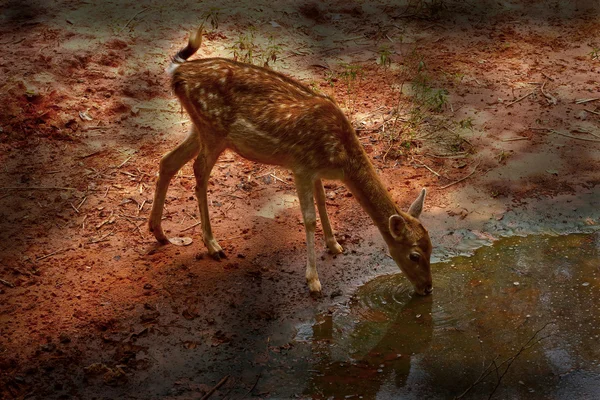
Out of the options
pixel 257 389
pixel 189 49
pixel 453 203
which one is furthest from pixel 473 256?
pixel 189 49

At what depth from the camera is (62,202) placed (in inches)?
298

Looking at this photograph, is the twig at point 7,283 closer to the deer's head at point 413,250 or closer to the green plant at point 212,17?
the deer's head at point 413,250

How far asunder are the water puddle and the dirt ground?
12.4 inches

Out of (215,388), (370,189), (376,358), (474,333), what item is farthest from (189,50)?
(474,333)

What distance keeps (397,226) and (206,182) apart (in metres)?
1.82

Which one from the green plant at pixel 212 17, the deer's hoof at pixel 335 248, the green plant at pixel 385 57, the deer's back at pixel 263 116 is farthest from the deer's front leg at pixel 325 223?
the green plant at pixel 212 17

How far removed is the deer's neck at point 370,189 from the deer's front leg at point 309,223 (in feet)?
1.19

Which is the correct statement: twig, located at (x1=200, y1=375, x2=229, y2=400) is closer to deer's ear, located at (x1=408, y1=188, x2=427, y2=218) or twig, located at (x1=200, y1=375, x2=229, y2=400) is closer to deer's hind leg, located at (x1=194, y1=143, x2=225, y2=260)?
deer's hind leg, located at (x1=194, y1=143, x2=225, y2=260)

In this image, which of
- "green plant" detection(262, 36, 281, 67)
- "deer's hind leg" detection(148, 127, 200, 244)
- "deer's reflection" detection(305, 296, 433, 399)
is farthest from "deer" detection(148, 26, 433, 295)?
"green plant" detection(262, 36, 281, 67)

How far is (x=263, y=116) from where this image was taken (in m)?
→ 6.54

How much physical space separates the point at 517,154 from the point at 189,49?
3.97 metres

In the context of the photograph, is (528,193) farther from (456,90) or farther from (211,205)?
(211,205)

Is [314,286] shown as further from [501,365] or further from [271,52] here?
[271,52]

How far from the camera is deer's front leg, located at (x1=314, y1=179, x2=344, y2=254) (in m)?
7.05
